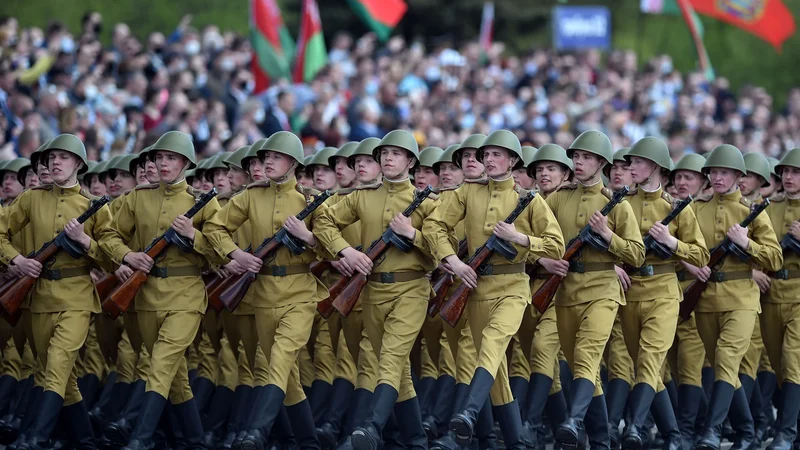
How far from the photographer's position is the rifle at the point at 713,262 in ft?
35.8

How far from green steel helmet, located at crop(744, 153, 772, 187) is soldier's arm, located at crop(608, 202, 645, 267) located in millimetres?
1968

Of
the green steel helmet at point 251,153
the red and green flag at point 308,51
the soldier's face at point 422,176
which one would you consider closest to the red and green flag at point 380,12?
the red and green flag at point 308,51

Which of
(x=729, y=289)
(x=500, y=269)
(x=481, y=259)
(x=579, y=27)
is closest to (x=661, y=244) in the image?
(x=729, y=289)

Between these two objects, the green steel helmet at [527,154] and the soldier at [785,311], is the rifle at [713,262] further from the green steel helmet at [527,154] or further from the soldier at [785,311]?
the green steel helmet at [527,154]

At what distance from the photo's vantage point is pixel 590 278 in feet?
33.2

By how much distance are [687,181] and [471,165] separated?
209cm

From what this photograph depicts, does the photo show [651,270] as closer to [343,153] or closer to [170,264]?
[343,153]

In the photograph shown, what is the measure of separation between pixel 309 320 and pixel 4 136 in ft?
23.4

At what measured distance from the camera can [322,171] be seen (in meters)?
12.2

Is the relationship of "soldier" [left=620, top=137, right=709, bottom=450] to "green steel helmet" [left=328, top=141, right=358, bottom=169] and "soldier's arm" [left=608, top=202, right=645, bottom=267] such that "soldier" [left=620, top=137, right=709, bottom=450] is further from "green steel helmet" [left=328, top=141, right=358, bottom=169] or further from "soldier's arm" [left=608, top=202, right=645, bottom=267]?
"green steel helmet" [left=328, top=141, right=358, bottom=169]

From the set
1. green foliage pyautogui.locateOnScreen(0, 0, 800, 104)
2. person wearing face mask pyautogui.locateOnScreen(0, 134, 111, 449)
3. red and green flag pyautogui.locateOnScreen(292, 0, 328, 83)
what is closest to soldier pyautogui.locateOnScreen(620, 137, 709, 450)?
person wearing face mask pyautogui.locateOnScreen(0, 134, 111, 449)

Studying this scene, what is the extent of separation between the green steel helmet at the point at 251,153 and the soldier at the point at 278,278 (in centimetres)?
32

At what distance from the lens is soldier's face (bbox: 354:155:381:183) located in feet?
35.9

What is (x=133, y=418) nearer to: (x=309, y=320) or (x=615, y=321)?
(x=309, y=320)
